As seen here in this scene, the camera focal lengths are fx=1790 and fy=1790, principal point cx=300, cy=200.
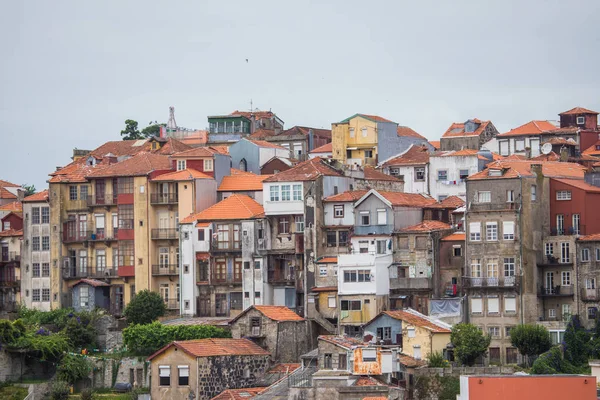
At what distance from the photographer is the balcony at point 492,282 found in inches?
3863

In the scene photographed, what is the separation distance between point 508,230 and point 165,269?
2343cm

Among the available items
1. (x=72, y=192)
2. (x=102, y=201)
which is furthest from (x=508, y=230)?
(x=72, y=192)

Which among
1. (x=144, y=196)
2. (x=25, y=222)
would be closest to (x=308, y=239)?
(x=144, y=196)

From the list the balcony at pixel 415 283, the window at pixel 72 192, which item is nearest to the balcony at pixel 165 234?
the window at pixel 72 192

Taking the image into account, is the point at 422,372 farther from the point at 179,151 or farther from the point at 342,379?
the point at 179,151

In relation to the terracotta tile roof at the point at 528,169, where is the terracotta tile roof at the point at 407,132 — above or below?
above

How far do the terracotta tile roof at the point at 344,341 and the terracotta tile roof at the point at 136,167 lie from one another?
2180 cm

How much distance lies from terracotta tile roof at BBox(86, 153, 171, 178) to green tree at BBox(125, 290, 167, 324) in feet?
27.4

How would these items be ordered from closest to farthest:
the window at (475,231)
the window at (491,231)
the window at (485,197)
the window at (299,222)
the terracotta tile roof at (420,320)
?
the terracotta tile roof at (420,320)
the window at (491,231)
the window at (475,231)
the window at (485,197)
the window at (299,222)

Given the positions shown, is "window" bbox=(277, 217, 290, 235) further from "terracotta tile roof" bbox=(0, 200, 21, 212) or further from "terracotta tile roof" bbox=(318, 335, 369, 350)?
"terracotta tile roof" bbox=(0, 200, 21, 212)

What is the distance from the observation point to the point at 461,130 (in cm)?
13325

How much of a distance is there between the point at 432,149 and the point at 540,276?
2935 cm

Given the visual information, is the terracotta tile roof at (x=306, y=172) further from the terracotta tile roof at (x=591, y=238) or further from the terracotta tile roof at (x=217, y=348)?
the terracotta tile roof at (x=591, y=238)

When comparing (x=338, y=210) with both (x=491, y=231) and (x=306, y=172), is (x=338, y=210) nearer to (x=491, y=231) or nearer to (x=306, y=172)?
(x=306, y=172)
